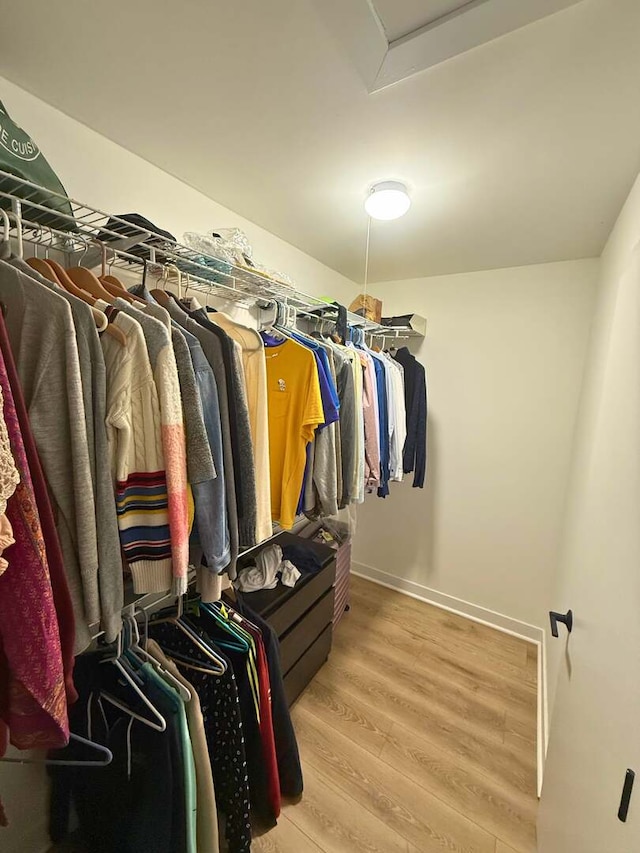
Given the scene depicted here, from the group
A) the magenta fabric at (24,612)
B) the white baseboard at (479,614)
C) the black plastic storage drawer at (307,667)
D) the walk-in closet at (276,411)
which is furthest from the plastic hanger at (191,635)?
the white baseboard at (479,614)

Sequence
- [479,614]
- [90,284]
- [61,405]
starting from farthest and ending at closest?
1. [479,614]
2. [90,284]
3. [61,405]

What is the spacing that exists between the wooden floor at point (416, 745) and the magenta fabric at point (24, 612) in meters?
1.22

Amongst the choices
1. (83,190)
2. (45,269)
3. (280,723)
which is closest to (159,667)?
(280,723)

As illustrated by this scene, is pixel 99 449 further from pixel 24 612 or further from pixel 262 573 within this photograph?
pixel 262 573

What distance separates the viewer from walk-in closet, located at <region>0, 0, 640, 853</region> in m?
0.68

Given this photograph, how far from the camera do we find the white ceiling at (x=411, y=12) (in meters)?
0.74

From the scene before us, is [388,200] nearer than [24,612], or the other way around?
[24,612]

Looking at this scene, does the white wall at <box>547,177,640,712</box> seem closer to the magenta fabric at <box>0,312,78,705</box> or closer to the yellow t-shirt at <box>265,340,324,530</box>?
the yellow t-shirt at <box>265,340,324,530</box>

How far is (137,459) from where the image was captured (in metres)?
0.78

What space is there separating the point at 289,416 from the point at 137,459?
0.65 meters

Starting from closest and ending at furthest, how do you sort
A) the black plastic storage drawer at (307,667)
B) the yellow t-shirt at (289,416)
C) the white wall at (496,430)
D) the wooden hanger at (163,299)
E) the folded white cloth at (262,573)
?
the wooden hanger at (163,299) → the yellow t-shirt at (289,416) → the folded white cloth at (262,573) → the black plastic storage drawer at (307,667) → the white wall at (496,430)

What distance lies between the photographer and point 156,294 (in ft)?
3.48

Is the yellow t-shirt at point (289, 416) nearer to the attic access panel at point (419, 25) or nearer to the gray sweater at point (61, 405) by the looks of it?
the gray sweater at point (61, 405)

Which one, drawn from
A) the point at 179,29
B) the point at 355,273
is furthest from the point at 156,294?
the point at 355,273
